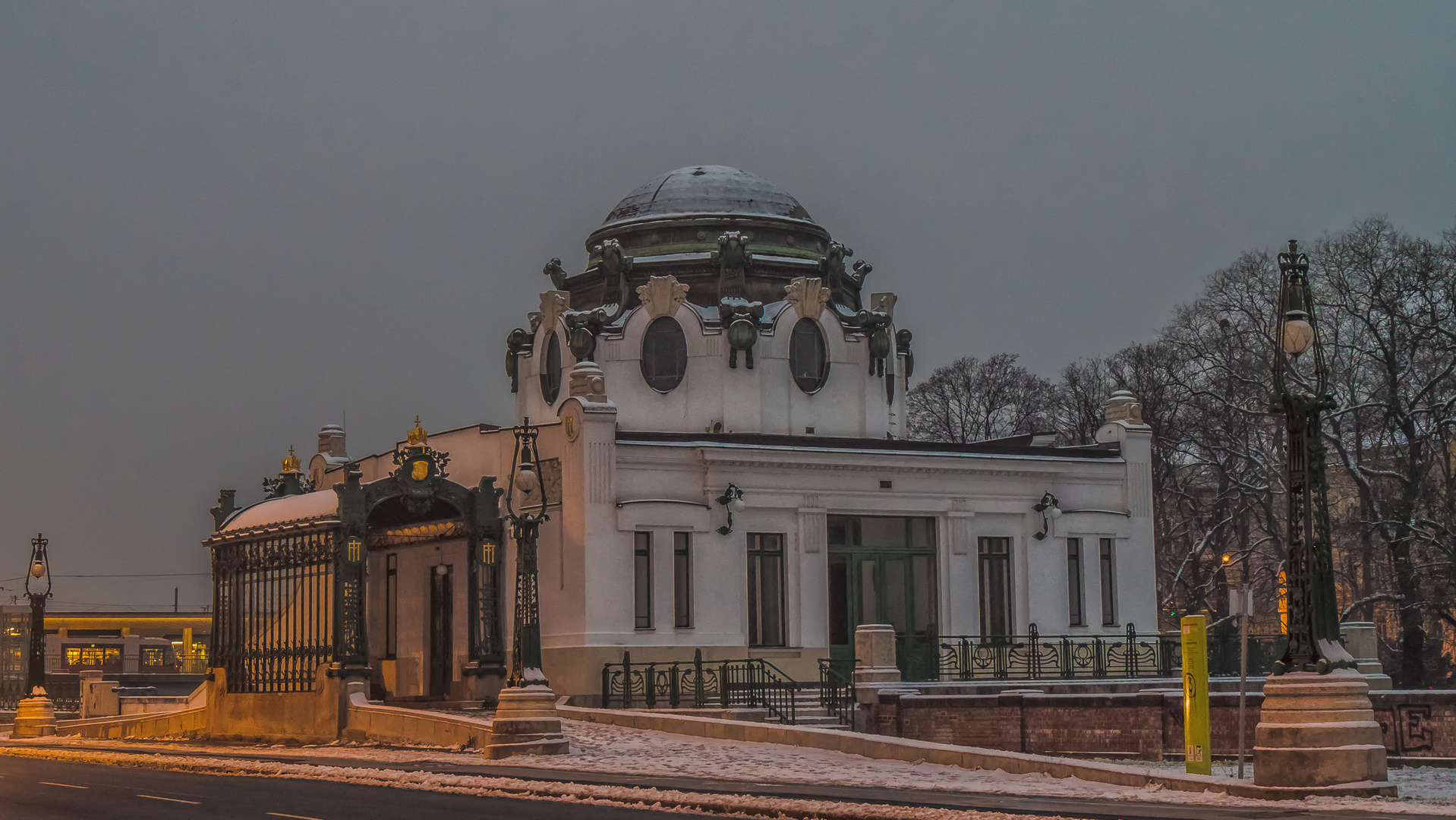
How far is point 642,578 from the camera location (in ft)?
122

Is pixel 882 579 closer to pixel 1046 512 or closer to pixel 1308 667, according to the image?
A: pixel 1046 512

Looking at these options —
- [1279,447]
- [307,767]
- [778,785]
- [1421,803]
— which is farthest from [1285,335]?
[1279,447]

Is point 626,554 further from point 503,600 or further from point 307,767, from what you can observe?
point 307,767

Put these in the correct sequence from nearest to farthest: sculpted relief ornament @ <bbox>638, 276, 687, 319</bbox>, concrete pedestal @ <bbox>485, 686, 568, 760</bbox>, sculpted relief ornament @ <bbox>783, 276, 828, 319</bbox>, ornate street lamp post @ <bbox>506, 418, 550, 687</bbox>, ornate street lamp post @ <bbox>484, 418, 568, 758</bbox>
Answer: concrete pedestal @ <bbox>485, 686, 568, 760</bbox>
ornate street lamp post @ <bbox>484, 418, 568, 758</bbox>
ornate street lamp post @ <bbox>506, 418, 550, 687</bbox>
sculpted relief ornament @ <bbox>638, 276, 687, 319</bbox>
sculpted relief ornament @ <bbox>783, 276, 828, 319</bbox>

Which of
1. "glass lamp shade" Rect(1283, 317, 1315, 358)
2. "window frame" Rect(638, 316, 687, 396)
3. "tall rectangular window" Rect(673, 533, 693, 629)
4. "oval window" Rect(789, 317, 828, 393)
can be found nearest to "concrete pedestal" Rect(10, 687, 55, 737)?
"tall rectangular window" Rect(673, 533, 693, 629)

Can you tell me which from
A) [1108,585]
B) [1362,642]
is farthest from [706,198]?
[1362,642]

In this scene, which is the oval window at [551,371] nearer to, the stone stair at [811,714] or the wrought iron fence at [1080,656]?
the wrought iron fence at [1080,656]

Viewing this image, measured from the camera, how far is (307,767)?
24.3m

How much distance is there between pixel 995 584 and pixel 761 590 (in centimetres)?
572

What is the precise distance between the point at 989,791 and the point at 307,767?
30.6 ft

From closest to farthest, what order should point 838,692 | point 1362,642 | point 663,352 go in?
point 838,692 → point 1362,642 → point 663,352

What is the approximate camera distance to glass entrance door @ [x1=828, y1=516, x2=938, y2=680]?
1542 inches

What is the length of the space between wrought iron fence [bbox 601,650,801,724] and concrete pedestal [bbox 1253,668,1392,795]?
14813mm

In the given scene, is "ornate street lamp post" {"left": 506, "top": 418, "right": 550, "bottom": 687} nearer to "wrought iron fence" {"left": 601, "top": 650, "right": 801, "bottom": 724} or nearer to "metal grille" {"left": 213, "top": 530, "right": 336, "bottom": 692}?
"metal grille" {"left": 213, "top": 530, "right": 336, "bottom": 692}
